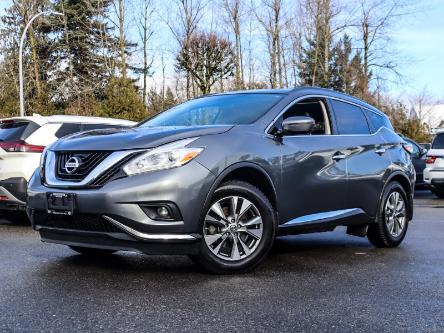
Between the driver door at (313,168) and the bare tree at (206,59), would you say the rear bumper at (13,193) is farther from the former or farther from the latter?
the bare tree at (206,59)

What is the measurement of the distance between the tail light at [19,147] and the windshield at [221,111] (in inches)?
112

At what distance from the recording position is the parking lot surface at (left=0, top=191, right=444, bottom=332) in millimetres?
3500

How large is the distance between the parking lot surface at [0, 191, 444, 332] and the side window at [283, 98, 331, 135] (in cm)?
126

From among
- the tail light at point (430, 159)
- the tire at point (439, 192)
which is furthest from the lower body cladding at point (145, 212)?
the tire at point (439, 192)

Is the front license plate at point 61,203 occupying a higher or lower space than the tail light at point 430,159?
higher

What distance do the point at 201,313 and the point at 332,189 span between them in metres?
2.42


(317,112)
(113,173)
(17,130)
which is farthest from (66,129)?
(113,173)

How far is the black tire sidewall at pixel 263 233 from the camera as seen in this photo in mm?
4612

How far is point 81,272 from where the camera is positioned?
488 centimetres

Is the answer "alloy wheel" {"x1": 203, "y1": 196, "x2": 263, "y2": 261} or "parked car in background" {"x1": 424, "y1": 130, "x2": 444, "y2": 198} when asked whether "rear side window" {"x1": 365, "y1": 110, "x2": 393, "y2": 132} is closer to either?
"alloy wheel" {"x1": 203, "y1": 196, "x2": 263, "y2": 261}

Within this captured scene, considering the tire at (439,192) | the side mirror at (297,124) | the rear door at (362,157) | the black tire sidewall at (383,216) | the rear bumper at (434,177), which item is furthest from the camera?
the tire at (439,192)

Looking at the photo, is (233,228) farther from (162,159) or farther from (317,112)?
(317,112)

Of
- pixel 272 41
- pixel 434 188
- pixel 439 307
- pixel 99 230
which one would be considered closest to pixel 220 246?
pixel 99 230

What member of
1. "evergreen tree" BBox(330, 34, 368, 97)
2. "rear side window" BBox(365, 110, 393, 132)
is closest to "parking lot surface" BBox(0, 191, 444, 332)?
"rear side window" BBox(365, 110, 393, 132)
